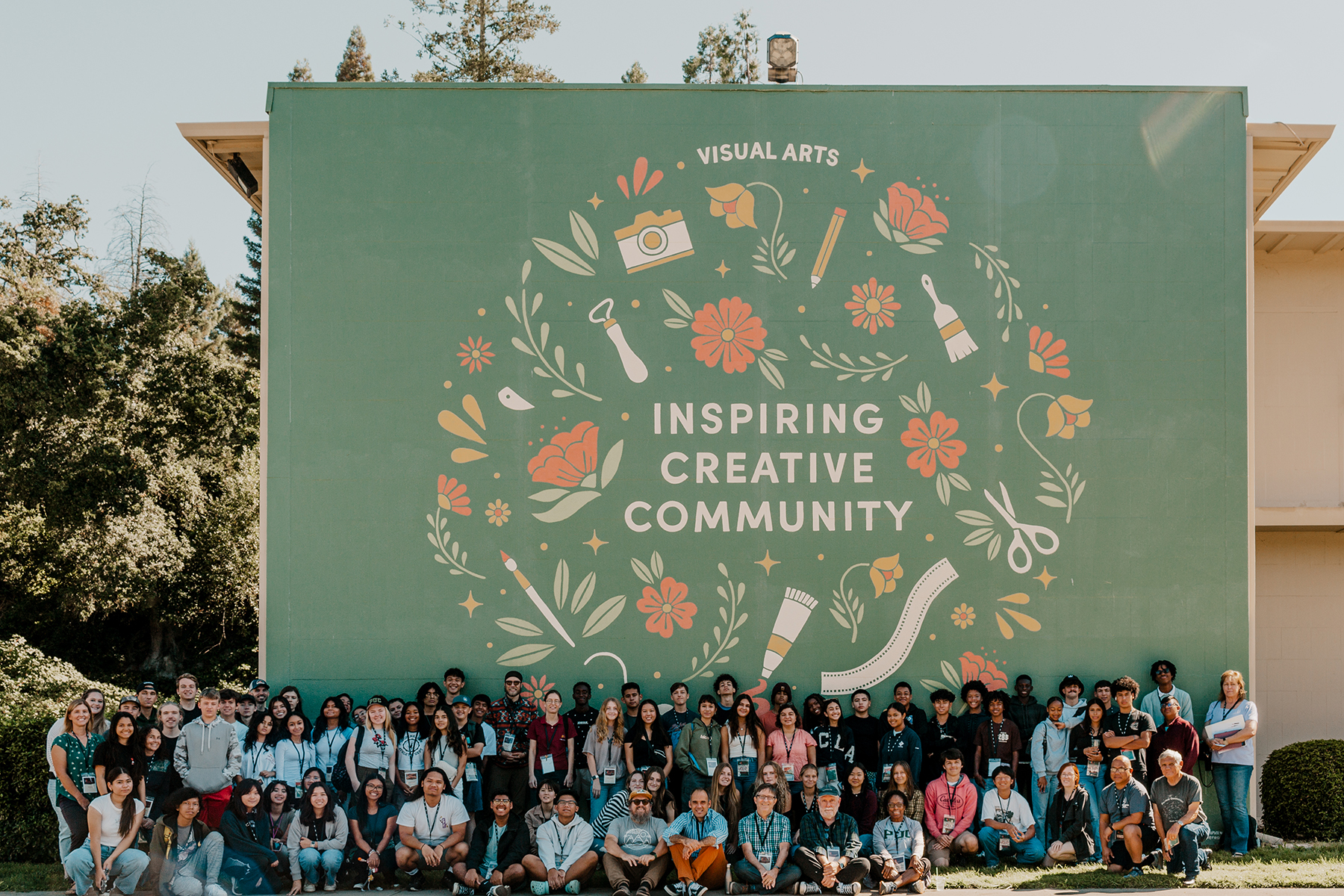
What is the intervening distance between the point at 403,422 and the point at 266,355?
163cm

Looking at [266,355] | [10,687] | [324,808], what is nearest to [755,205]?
[266,355]

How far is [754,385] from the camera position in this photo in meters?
10.5

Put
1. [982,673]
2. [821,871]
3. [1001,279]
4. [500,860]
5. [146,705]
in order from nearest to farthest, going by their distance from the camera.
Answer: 1. [821,871]
2. [500,860]
3. [146,705]
4. [982,673]
5. [1001,279]

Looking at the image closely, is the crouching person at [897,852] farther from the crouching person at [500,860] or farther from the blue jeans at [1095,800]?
the crouching person at [500,860]

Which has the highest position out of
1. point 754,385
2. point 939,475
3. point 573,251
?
point 573,251

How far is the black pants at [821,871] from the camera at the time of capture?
8477mm

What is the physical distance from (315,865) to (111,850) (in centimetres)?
173

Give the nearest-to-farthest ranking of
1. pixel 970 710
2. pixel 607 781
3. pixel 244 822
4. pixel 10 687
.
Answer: pixel 244 822 → pixel 607 781 → pixel 970 710 → pixel 10 687

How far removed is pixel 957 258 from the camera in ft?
34.7

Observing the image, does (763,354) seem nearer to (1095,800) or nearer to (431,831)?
(1095,800)

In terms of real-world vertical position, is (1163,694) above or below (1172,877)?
above

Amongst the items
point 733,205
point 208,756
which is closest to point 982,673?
point 733,205

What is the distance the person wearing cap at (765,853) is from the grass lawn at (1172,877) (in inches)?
58.0

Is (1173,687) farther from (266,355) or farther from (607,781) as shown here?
(266,355)
